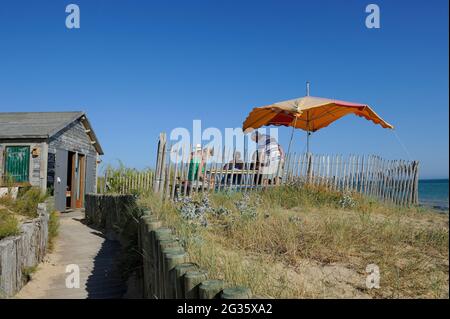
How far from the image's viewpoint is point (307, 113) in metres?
11.1

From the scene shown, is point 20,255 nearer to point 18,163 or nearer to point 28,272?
point 28,272

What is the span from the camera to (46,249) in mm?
7410

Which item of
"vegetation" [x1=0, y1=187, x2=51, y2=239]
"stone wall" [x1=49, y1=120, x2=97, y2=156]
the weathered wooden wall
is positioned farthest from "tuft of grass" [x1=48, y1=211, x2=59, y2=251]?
"stone wall" [x1=49, y1=120, x2=97, y2=156]

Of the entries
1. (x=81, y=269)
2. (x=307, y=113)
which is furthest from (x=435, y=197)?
(x=81, y=269)

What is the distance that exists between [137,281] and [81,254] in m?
2.87

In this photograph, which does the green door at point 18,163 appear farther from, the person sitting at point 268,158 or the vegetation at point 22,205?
the person sitting at point 268,158

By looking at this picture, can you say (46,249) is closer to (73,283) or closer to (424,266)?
(73,283)

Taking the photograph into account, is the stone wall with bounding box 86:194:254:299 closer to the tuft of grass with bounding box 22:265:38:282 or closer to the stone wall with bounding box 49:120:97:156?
the tuft of grass with bounding box 22:265:38:282

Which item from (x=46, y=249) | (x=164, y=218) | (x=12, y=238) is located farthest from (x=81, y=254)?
(x=164, y=218)

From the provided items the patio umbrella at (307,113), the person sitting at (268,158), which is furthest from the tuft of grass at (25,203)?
the patio umbrella at (307,113)

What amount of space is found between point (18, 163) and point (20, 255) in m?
8.84

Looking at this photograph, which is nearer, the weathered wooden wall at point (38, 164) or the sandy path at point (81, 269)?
the sandy path at point (81, 269)

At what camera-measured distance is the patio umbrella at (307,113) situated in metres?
8.89

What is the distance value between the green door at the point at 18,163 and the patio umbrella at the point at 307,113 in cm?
756
